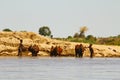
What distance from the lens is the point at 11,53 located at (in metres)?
80.9

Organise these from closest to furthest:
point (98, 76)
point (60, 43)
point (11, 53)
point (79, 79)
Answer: point (79, 79), point (98, 76), point (11, 53), point (60, 43)

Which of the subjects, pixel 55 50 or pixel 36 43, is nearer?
pixel 55 50

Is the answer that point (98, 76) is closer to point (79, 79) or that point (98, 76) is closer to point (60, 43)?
point (79, 79)

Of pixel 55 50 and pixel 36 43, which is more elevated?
pixel 36 43

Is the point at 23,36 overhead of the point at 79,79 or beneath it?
overhead

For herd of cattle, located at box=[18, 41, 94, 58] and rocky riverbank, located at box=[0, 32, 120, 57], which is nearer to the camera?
herd of cattle, located at box=[18, 41, 94, 58]

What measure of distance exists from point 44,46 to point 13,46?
422cm

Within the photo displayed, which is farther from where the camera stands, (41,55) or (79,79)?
(41,55)

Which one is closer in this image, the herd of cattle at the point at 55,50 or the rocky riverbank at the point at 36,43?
the herd of cattle at the point at 55,50

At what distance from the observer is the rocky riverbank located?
81.1 m

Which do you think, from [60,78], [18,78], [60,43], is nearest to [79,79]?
[60,78]

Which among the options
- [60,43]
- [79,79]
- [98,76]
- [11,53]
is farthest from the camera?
[60,43]

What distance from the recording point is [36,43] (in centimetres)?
8381

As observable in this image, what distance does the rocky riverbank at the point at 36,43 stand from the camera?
266ft
